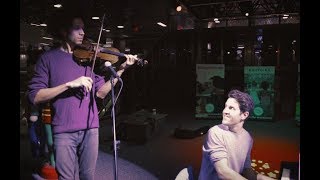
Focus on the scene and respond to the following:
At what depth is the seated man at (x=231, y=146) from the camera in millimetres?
2912

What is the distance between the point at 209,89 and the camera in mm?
3650

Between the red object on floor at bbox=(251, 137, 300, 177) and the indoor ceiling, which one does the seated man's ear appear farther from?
the indoor ceiling

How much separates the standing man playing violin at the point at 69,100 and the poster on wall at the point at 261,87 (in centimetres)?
146

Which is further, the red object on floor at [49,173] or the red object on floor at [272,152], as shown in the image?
the red object on floor at [49,173]

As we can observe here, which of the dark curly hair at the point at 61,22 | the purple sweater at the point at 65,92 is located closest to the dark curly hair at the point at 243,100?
the purple sweater at the point at 65,92

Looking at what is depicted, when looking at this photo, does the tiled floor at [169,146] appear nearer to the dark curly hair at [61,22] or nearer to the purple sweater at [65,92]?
→ the purple sweater at [65,92]

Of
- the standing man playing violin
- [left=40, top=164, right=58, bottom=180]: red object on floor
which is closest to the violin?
the standing man playing violin

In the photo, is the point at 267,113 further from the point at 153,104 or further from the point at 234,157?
the point at 153,104

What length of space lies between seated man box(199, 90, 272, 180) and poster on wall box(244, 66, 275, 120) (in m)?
0.41

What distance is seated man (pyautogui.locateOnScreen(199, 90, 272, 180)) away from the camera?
2912mm

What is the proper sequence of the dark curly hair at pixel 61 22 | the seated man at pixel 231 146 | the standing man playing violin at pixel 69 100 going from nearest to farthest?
1. the standing man playing violin at pixel 69 100
2. the dark curly hair at pixel 61 22
3. the seated man at pixel 231 146

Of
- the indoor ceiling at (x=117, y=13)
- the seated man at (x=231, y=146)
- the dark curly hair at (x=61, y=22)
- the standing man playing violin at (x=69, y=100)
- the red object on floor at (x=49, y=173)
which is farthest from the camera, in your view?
the red object on floor at (x=49, y=173)
